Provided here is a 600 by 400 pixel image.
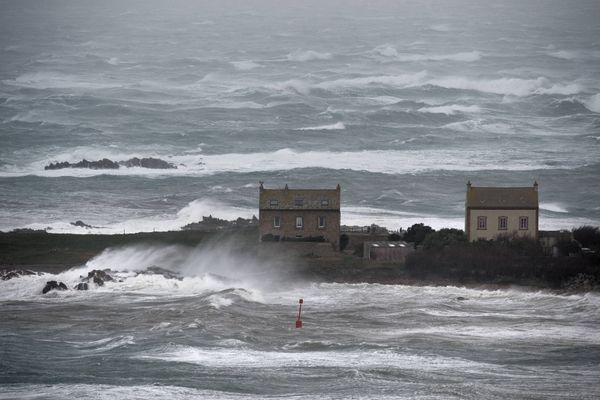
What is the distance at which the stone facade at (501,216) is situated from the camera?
5662 cm

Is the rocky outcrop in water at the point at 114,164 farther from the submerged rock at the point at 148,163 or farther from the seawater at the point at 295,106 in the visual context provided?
the seawater at the point at 295,106

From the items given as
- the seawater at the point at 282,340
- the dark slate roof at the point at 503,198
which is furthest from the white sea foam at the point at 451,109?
the seawater at the point at 282,340

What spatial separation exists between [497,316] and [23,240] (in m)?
21.0

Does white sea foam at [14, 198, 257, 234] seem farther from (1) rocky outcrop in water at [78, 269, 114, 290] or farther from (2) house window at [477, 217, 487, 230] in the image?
(2) house window at [477, 217, 487, 230]

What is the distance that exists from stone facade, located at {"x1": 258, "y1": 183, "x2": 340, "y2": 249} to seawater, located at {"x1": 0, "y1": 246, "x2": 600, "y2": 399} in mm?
3047

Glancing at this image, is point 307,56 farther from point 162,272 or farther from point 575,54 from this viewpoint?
point 162,272

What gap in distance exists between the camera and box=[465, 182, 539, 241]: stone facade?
56.6 m

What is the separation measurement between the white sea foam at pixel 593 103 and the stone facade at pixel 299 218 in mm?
60343

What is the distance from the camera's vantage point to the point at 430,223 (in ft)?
225

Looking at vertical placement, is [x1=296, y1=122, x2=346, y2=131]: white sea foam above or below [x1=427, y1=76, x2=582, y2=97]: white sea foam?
below

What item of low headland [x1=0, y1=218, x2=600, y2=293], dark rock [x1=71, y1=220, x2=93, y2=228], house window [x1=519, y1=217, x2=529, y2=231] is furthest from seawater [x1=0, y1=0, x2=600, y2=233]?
house window [x1=519, y1=217, x2=529, y2=231]

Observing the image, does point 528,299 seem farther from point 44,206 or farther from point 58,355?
point 44,206

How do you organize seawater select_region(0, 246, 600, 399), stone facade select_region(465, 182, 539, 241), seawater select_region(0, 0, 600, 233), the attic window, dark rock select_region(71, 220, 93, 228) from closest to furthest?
seawater select_region(0, 246, 600, 399)
stone facade select_region(465, 182, 539, 241)
the attic window
dark rock select_region(71, 220, 93, 228)
seawater select_region(0, 0, 600, 233)

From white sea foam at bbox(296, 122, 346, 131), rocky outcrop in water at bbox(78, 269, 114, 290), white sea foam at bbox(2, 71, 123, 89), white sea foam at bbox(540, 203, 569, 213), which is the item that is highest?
white sea foam at bbox(2, 71, 123, 89)
